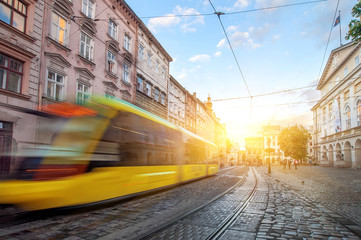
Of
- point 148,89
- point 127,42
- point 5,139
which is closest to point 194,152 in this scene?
point 5,139

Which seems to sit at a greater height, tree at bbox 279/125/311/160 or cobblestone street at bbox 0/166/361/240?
tree at bbox 279/125/311/160

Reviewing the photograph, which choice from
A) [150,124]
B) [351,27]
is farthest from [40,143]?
[351,27]

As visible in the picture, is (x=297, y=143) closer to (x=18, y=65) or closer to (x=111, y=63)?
(x=111, y=63)

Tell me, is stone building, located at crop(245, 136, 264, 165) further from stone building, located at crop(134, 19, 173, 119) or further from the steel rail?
the steel rail

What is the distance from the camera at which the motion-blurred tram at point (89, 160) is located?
505cm

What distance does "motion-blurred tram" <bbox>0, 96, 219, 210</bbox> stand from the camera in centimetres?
505

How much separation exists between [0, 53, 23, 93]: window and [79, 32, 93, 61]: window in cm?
470

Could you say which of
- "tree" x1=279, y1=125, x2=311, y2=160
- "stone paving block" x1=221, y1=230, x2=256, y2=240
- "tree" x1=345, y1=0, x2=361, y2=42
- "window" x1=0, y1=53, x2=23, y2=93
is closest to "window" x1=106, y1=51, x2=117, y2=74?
"window" x1=0, y1=53, x2=23, y2=93

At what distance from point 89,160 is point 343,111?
156ft

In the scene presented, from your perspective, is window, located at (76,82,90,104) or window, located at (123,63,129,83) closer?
window, located at (76,82,90,104)

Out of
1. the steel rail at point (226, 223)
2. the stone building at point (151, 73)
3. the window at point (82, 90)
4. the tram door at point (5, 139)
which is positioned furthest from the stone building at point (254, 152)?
the steel rail at point (226, 223)

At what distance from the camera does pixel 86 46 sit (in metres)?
16.7

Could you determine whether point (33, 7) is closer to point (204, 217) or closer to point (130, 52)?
point (130, 52)

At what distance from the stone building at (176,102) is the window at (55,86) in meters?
19.2
